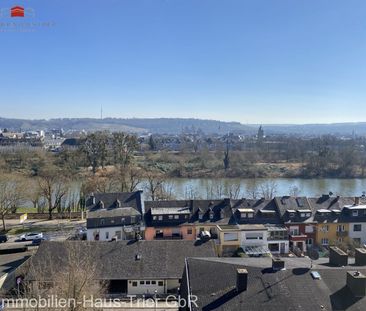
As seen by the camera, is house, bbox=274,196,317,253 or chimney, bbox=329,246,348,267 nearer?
chimney, bbox=329,246,348,267

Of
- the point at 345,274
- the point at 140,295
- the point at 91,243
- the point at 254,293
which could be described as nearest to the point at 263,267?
the point at 254,293

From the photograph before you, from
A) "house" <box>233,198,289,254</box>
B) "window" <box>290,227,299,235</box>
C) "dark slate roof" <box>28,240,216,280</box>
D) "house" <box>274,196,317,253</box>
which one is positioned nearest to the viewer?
"dark slate roof" <box>28,240,216,280</box>

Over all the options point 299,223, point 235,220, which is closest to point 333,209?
point 299,223

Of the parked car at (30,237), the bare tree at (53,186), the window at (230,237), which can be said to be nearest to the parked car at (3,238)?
the parked car at (30,237)

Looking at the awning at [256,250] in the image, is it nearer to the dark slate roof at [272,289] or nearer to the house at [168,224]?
the house at [168,224]

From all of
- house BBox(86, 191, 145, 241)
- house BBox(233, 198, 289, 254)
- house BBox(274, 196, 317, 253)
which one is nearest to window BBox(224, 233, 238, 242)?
house BBox(233, 198, 289, 254)

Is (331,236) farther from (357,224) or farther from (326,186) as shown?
(326,186)

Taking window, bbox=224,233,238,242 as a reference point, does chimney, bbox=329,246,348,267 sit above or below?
above

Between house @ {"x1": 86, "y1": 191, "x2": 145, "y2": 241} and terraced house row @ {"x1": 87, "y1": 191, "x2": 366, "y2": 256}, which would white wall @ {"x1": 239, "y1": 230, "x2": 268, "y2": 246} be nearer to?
terraced house row @ {"x1": 87, "y1": 191, "x2": 366, "y2": 256}
